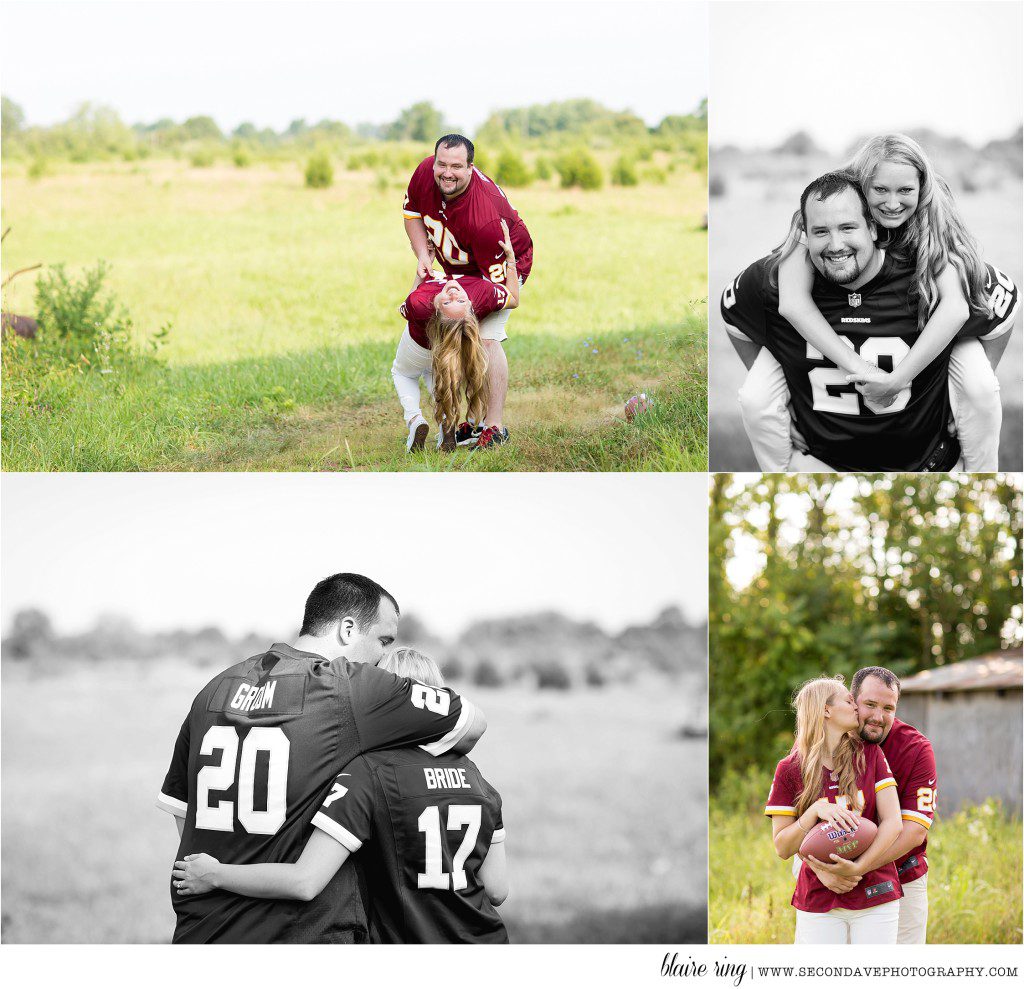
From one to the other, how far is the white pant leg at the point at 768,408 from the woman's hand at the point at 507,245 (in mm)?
1216

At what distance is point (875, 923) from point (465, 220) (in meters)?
3.37

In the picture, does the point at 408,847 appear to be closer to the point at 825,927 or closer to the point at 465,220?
the point at 825,927

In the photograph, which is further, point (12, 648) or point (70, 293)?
point (70, 293)

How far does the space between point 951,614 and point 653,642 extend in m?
3.04

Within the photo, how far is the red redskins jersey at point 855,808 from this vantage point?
4273 millimetres

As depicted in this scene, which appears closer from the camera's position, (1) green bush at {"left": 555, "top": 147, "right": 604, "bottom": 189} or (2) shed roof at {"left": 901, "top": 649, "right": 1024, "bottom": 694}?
(2) shed roof at {"left": 901, "top": 649, "right": 1024, "bottom": 694}

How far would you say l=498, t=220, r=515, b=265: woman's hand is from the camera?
16.0 feet

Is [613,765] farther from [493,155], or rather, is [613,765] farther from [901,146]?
[493,155]

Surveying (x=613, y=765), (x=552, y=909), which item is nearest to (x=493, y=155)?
(x=613, y=765)

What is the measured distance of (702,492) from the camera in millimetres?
5332

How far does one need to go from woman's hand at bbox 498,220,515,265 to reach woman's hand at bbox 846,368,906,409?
62.3 inches

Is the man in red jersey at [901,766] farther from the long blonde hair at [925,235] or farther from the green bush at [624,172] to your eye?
the green bush at [624,172]

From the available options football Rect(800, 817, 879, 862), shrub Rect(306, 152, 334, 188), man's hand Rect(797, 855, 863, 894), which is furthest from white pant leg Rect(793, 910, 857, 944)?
shrub Rect(306, 152, 334, 188)

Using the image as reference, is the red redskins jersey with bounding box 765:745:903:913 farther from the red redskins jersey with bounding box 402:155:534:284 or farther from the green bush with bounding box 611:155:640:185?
the green bush with bounding box 611:155:640:185
